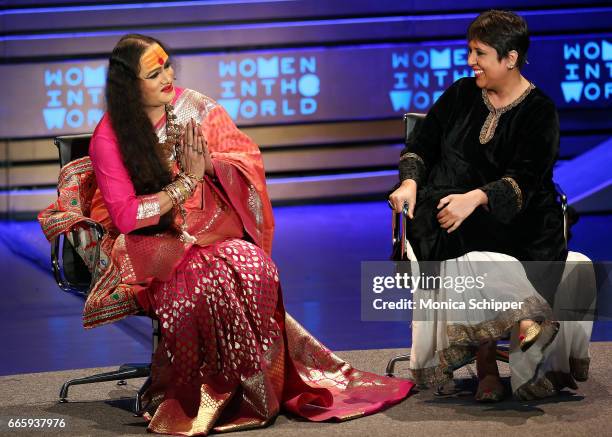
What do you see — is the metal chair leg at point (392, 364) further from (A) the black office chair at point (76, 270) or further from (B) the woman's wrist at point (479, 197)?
(A) the black office chair at point (76, 270)

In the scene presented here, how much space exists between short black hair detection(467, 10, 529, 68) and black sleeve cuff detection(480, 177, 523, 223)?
19.4 inches

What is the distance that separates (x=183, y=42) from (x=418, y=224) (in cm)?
632

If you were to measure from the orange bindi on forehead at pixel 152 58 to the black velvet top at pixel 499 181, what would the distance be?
3.48 feet

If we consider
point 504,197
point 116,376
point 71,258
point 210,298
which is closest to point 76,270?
point 71,258

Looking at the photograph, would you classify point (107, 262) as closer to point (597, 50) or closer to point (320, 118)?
point (320, 118)

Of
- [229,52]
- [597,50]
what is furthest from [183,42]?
[597,50]

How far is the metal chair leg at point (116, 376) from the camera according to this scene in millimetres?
4367

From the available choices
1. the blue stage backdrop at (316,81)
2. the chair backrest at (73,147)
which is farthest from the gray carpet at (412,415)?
the blue stage backdrop at (316,81)

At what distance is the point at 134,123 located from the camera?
4152 millimetres

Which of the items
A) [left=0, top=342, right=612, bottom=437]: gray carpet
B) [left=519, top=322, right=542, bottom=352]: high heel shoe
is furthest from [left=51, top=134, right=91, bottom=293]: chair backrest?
[left=519, top=322, right=542, bottom=352]: high heel shoe

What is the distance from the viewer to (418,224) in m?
4.34

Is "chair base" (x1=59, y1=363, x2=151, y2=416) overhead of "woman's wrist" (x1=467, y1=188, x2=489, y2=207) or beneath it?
beneath

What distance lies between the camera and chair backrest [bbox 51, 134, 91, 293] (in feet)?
14.4

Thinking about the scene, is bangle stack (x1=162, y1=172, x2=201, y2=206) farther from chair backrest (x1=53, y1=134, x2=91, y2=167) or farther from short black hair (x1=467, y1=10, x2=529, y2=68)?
short black hair (x1=467, y1=10, x2=529, y2=68)
